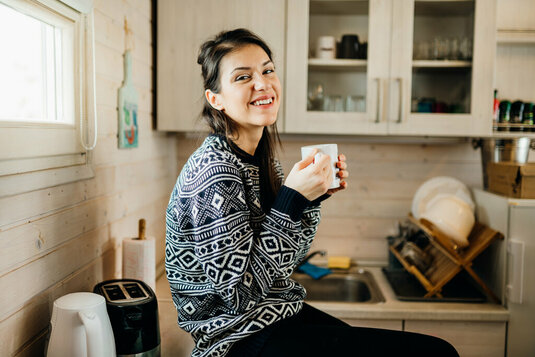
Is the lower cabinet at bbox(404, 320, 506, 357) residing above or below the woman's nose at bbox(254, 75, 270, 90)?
below

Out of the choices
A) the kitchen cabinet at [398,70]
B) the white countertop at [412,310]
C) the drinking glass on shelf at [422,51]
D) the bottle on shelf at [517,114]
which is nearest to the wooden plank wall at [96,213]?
the white countertop at [412,310]

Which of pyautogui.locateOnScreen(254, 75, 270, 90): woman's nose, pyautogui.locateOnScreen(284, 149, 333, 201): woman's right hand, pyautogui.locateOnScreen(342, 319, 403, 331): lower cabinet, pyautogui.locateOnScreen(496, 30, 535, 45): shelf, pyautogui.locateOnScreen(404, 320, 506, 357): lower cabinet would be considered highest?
pyautogui.locateOnScreen(496, 30, 535, 45): shelf

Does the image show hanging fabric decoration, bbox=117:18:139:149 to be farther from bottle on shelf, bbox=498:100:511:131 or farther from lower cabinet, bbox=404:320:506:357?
bottle on shelf, bbox=498:100:511:131

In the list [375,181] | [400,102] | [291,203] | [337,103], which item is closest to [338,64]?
[337,103]

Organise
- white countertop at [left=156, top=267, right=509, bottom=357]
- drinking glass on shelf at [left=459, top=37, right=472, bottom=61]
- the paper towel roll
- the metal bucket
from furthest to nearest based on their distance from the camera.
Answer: drinking glass on shelf at [left=459, top=37, right=472, bottom=61], the metal bucket, white countertop at [left=156, top=267, right=509, bottom=357], the paper towel roll

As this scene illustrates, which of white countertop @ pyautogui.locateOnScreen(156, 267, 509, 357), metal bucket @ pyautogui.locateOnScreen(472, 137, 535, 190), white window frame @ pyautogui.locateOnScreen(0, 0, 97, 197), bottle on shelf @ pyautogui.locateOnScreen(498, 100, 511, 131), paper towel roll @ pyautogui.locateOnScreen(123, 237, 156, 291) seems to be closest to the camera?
white window frame @ pyautogui.locateOnScreen(0, 0, 97, 197)

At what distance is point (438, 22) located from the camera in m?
2.05

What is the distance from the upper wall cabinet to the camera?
80.0 inches

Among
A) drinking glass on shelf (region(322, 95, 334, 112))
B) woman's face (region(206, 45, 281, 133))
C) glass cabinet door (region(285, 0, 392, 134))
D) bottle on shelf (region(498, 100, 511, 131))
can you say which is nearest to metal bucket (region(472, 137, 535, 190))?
bottle on shelf (region(498, 100, 511, 131))

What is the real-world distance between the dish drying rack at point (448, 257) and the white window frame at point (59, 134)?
4.40 ft

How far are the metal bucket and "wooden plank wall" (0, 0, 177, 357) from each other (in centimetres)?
146

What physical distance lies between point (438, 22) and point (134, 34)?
1244 mm

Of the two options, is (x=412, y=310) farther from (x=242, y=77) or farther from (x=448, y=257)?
(x=242, y=77)

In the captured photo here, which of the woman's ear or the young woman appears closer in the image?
the young woman
